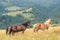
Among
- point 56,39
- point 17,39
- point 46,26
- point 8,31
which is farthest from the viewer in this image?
point 46,26

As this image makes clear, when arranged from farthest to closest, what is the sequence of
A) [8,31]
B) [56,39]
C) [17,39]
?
[8,31], [17,39], [56,39]

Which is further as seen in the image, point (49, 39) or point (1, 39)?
point (1, 39)

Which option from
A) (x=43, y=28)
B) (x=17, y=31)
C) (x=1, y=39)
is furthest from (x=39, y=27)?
(x=1, y=39)

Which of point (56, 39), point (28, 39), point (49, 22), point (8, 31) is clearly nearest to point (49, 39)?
point (56, 39)

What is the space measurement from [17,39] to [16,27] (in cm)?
597

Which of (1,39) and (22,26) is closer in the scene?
(1,39)

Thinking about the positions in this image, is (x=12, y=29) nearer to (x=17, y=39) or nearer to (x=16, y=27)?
(x=16, y=27)

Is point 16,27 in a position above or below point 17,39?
below

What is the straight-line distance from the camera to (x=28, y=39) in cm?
836

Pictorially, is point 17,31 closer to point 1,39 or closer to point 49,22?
point 49,22

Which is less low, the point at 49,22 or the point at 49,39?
the point at 49,39

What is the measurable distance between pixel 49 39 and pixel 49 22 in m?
7.50

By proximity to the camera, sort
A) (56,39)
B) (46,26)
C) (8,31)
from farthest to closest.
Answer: (46,26) → (8,31) → (56,39)

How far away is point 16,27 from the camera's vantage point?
14500 mm
